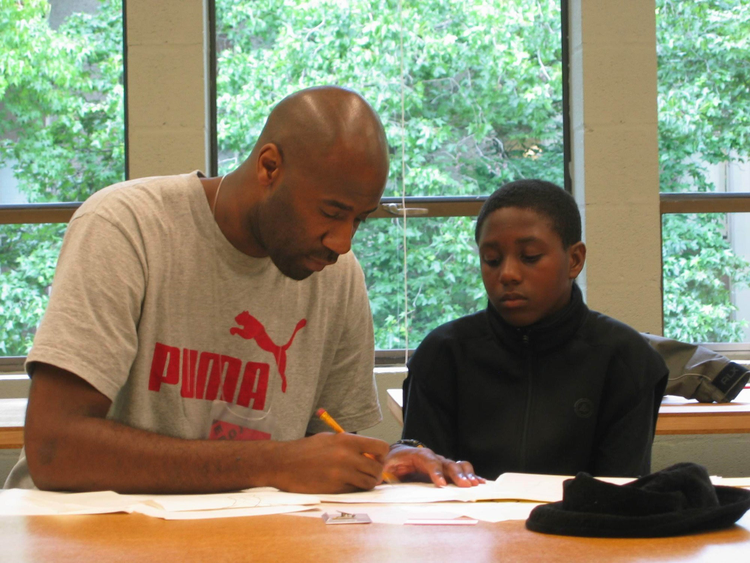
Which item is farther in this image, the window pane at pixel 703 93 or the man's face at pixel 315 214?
the window pane at pixel 703 93

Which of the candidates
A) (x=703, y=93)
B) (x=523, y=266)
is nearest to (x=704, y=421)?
(x=523, y=266)

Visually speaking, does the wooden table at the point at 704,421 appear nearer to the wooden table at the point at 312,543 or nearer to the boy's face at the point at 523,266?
the boy's face at the point at 523,266

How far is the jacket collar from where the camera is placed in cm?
160

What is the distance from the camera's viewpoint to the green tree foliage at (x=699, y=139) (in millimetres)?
3117

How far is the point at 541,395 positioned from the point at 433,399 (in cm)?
21

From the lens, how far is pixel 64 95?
308 cm

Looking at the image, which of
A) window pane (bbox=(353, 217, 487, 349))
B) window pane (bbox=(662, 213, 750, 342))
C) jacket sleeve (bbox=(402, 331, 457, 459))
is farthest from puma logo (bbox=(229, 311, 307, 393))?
window pane (bbox=(662, 213, 750, 342))

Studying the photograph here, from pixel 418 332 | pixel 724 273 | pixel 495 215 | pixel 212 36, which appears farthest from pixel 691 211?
pixel 212 36

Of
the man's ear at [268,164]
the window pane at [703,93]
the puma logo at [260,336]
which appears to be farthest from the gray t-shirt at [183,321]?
the window pane at [703,93]

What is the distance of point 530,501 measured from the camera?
101 centimetres

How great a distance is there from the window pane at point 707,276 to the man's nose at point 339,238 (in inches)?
84.6

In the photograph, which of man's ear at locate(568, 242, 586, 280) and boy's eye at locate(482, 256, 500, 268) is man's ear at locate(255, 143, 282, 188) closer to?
boy's eye at locate(482, 256, 500, 268)

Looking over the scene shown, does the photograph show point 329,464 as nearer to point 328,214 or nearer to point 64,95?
point 328,214

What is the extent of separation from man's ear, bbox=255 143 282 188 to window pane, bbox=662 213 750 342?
86.3 inches
